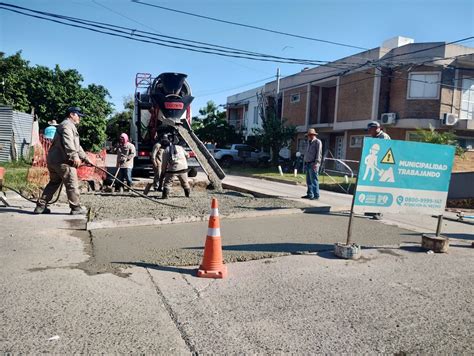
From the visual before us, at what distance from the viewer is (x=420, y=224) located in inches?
304

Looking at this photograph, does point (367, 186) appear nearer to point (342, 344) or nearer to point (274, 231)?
point (274, 231)

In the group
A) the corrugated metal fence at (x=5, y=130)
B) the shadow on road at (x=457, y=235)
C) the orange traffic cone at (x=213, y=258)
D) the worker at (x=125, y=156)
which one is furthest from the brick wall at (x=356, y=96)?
the orange traffic cone at (x=213, y=258)

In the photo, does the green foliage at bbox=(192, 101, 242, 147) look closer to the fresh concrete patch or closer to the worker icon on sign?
the fresh concrete patch

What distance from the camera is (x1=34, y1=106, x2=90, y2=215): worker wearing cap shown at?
698 cm

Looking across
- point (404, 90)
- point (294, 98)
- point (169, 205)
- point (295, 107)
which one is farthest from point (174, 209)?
point (294, 98)

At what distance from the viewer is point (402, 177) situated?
5477mm

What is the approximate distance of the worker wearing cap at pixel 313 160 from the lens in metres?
9.75

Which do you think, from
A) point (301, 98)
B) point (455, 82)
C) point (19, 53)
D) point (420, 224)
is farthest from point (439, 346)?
point (19, 53)

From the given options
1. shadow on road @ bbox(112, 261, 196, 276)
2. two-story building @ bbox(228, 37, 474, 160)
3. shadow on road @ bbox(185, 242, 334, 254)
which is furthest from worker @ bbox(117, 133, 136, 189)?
two-story building @ bbox(228, 37, 474, 160)

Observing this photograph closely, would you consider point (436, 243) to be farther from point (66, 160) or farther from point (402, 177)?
point (66, 160)

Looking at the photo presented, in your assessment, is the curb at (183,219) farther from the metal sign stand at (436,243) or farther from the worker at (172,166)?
the metal sign stand at (436,243)

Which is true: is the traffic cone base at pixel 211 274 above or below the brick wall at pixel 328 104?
below

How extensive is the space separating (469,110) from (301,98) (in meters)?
12.3

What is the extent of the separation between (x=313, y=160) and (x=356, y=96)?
17.1 metres
